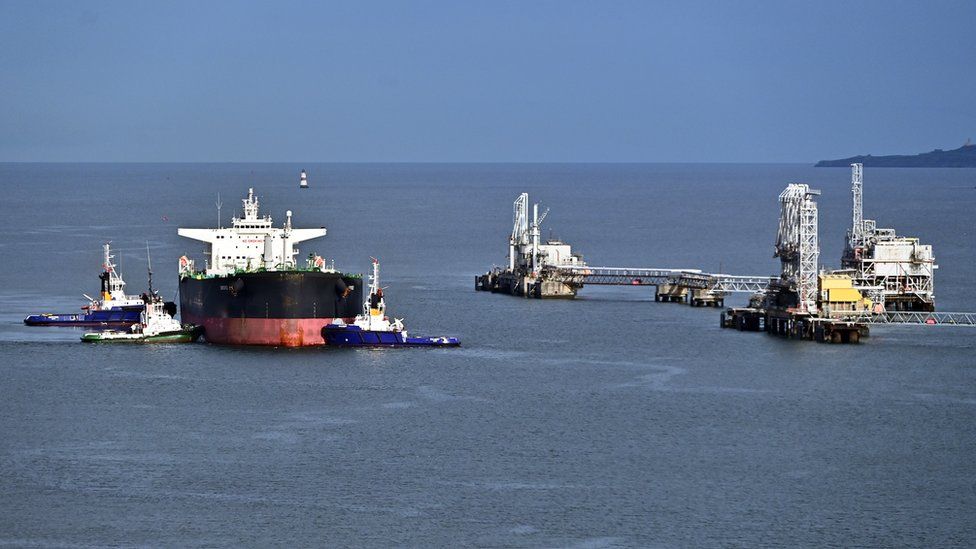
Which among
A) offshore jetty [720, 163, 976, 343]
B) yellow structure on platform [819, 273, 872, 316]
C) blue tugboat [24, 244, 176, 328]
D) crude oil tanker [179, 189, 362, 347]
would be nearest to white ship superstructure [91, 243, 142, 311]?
blue tugboat [24, 244, 176, 328]

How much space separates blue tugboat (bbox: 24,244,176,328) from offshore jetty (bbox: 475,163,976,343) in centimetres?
2269

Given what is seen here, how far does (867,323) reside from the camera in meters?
75.8

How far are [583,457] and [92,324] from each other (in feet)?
125

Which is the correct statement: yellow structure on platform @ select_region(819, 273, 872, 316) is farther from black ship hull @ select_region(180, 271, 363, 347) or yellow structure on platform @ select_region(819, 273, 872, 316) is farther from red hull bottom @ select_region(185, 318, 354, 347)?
red hull bottom @ select_region(185, 318, 354, 347)

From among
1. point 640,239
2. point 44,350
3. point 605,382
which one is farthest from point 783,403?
point 640,239

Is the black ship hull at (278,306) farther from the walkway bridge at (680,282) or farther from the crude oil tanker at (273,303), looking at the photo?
the walkway bridge at (680,282)

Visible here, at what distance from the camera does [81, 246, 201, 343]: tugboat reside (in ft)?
243

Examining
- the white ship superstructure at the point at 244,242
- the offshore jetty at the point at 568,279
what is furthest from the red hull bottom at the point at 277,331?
the offshore jetty at the point at 568,279

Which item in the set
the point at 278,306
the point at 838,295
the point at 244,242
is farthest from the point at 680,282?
the point at 278,306

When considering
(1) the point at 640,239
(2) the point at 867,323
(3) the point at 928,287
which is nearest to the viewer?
(2) the point at 867,323

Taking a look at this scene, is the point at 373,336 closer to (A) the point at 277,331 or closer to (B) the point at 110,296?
(A) the point at 277,331

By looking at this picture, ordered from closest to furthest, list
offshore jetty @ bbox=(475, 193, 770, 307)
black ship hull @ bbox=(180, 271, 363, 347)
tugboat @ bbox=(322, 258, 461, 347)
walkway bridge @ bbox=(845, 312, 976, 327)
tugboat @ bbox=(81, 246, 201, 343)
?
tugboat @ bbox=(322, 258, 461, 347)
black ship hull @ bbox=(180, 271, 363, 347)
tugboat @ bbox=(81, 246, 201, 343)
walkway bridge @ bbox=(845, 312, 976, 327)
offshore jetty @ bbox=(475, 193, 770, 307)

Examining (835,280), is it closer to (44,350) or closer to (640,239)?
(44,350)

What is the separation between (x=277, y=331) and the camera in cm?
7206
